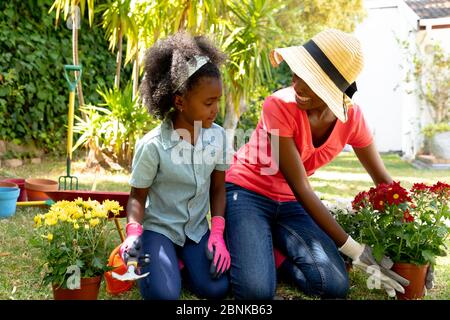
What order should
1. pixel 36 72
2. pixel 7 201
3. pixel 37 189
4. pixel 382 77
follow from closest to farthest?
pixel 7 201 < pixel 37 189 < pixel 36 72 < pixel 382 77

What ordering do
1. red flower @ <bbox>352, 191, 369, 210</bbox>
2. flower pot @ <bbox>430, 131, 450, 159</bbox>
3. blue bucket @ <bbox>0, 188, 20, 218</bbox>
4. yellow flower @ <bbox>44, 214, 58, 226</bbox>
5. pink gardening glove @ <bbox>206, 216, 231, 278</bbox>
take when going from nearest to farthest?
yellow flower @ <bbox>44, 214, 58, 226</bbox> < pink gardening glove @ <bbox>206, 216, 231, 278</bbox> < red flower @ <bbox>352, 191, 369, 210</bbox> < blue bucket @ <bbox>0, 188, 20, 218</bbox> < flower pot @ <bbox>430, 131, 450, 159</bbox>

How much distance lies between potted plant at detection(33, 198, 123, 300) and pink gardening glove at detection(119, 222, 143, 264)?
0.26 ft

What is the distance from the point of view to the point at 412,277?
256cm

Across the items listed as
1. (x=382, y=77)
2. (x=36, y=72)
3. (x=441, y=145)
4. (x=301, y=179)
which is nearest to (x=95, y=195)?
(x=301, y=179)

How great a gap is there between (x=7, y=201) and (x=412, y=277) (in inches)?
103

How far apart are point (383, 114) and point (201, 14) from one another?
7.53 m

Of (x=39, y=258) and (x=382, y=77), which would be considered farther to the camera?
(x=382, y=77)

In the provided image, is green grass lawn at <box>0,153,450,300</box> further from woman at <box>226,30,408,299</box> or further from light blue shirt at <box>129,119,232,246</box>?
light blue shirt at <box>129,119,232,246</box>

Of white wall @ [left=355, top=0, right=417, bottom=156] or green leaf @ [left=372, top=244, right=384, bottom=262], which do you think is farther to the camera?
white wall @ [left=355, top=0, right=417, bottom=156]

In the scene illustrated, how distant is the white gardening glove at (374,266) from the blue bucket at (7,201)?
233cm

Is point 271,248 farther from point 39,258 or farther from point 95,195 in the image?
point 39,258

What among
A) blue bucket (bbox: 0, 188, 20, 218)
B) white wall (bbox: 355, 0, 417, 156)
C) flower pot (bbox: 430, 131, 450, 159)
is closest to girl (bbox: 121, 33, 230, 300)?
blue bucket (bbox: 0, 188, 20, 218)

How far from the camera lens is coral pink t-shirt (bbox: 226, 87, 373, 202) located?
8.91 feet

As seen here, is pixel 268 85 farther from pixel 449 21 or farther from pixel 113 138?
pixel 113 138
